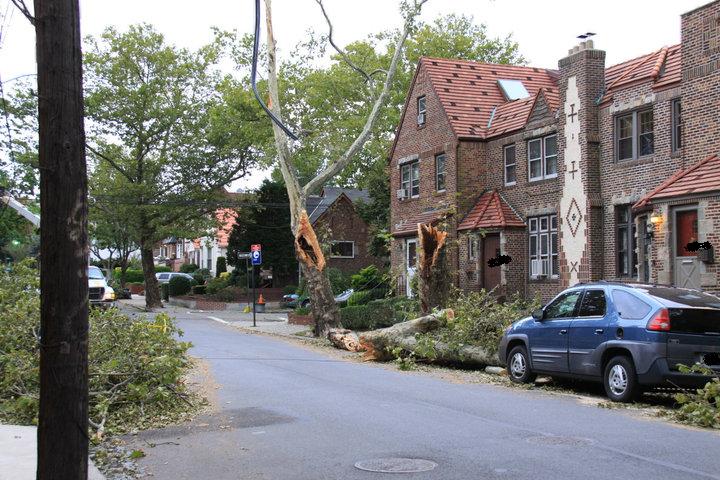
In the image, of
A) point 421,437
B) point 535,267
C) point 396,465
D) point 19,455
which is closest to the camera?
point 396,465

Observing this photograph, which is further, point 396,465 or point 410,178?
point 410,178

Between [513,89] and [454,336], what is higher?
[513,89]

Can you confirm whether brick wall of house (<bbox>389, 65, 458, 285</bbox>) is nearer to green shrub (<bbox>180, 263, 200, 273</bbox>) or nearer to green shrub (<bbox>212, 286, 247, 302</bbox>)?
green shrub (<bbox>212, 286, 247, 302</bbox>)

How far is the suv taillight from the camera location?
11.1m

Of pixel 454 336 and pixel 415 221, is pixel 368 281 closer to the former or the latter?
pixel 415 221

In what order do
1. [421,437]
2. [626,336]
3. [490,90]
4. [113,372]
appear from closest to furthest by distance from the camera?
1. [421,437]
2. [113,372]
3. [626,336]
4. [490,90]

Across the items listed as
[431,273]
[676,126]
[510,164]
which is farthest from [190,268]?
[676,126]

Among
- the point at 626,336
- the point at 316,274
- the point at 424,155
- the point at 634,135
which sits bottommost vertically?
the point at 626,336

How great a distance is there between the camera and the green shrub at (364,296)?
34.4 metres

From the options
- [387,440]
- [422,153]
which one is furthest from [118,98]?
[387,440]

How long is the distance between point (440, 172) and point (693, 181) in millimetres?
12983

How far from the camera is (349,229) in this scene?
5353 cm

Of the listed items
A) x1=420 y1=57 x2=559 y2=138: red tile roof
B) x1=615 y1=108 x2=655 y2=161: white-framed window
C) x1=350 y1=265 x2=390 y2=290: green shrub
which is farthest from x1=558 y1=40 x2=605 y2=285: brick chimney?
x1=350 y1=265 x2=390 y2=290: green shrub

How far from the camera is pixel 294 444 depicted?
8.28 metres
